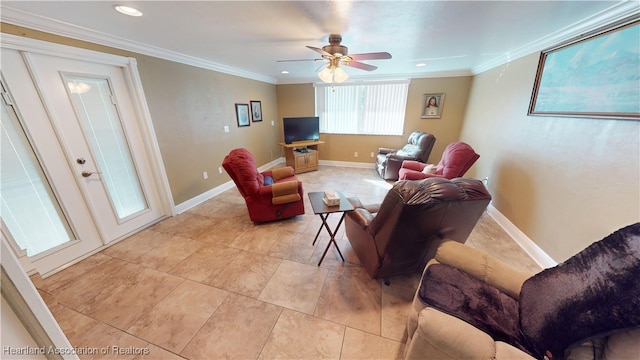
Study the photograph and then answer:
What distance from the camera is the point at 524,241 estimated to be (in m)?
2.37

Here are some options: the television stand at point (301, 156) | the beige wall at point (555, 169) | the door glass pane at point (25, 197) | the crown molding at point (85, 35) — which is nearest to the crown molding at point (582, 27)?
the beige wall at point (555, 169)

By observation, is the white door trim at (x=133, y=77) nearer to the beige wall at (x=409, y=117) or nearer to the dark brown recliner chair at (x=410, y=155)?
the beige wall at (x=409, y=117)

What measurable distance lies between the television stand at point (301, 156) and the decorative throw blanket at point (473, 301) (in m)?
4.03

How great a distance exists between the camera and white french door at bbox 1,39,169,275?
5.77 feet

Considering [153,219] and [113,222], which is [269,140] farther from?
[113,222]

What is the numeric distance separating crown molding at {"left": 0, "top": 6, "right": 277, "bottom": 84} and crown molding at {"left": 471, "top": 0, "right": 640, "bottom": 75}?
173 inches

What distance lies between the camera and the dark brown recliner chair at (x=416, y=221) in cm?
123

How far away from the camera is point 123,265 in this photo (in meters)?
2.10

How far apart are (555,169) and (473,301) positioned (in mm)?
Answer: 1947

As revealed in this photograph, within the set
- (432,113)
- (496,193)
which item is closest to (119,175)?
(496,193)

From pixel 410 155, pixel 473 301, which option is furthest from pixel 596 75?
pixel 410 155

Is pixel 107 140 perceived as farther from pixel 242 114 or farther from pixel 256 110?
pixel 256 110

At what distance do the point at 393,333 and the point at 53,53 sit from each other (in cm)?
373

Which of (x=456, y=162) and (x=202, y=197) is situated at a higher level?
(x=456, y=162)
